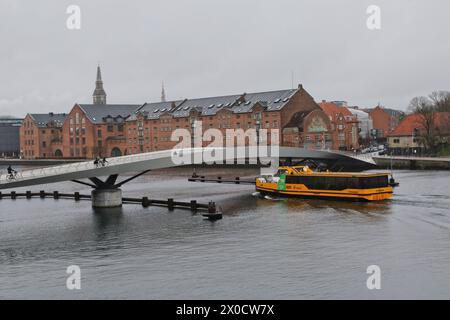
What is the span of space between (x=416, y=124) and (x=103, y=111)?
275 feet

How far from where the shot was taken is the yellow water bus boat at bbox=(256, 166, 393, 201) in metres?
59.7

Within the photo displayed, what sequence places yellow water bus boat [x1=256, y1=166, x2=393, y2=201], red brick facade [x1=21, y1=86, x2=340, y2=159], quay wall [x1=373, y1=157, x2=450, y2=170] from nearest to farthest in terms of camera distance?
yellow water bus boat [x1=256, y1=166, x2=393, y2=201], quay wall [x1=373, y1=157, x2=450, y2=170], red brick facade [x1=21, y1=86, x2=340, y2=159]

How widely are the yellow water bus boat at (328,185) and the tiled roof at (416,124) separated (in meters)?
64.1

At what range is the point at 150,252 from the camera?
36781 mm

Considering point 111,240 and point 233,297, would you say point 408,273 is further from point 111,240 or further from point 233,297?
Answer: point 111,240

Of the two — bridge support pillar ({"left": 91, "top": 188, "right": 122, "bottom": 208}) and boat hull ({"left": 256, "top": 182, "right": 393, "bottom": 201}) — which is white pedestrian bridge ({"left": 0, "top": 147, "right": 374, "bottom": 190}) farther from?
boat hull ({"left": 256, "top": 182, "right": 393, "bottom": 201})

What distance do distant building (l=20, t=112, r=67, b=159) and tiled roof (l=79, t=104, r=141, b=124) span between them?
58.5 ft

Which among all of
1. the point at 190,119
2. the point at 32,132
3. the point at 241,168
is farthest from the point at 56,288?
the point at 32,132

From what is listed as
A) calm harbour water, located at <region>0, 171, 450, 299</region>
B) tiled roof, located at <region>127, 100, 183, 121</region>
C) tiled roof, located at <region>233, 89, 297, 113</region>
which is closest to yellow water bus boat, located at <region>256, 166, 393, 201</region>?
calm harbour water, located at <region>0, 171, 450, 299</region>

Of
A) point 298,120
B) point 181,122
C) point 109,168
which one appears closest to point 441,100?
point 298,120

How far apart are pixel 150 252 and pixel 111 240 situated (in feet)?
18.0

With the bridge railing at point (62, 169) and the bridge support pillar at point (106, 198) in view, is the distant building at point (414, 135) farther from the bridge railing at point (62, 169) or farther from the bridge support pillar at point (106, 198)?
the bridge support pillar at point (106, 198)

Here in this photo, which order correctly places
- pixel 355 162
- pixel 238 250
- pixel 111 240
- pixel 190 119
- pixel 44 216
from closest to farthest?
pixel 238 250 < pixel 111 240 < pixel 44 216 < pixel 355 162 < pixel 190 119

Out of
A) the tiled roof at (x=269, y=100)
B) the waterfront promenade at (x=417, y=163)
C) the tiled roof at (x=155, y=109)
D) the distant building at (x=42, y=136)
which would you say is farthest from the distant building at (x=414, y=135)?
the distant building at (x=42, y=136)
